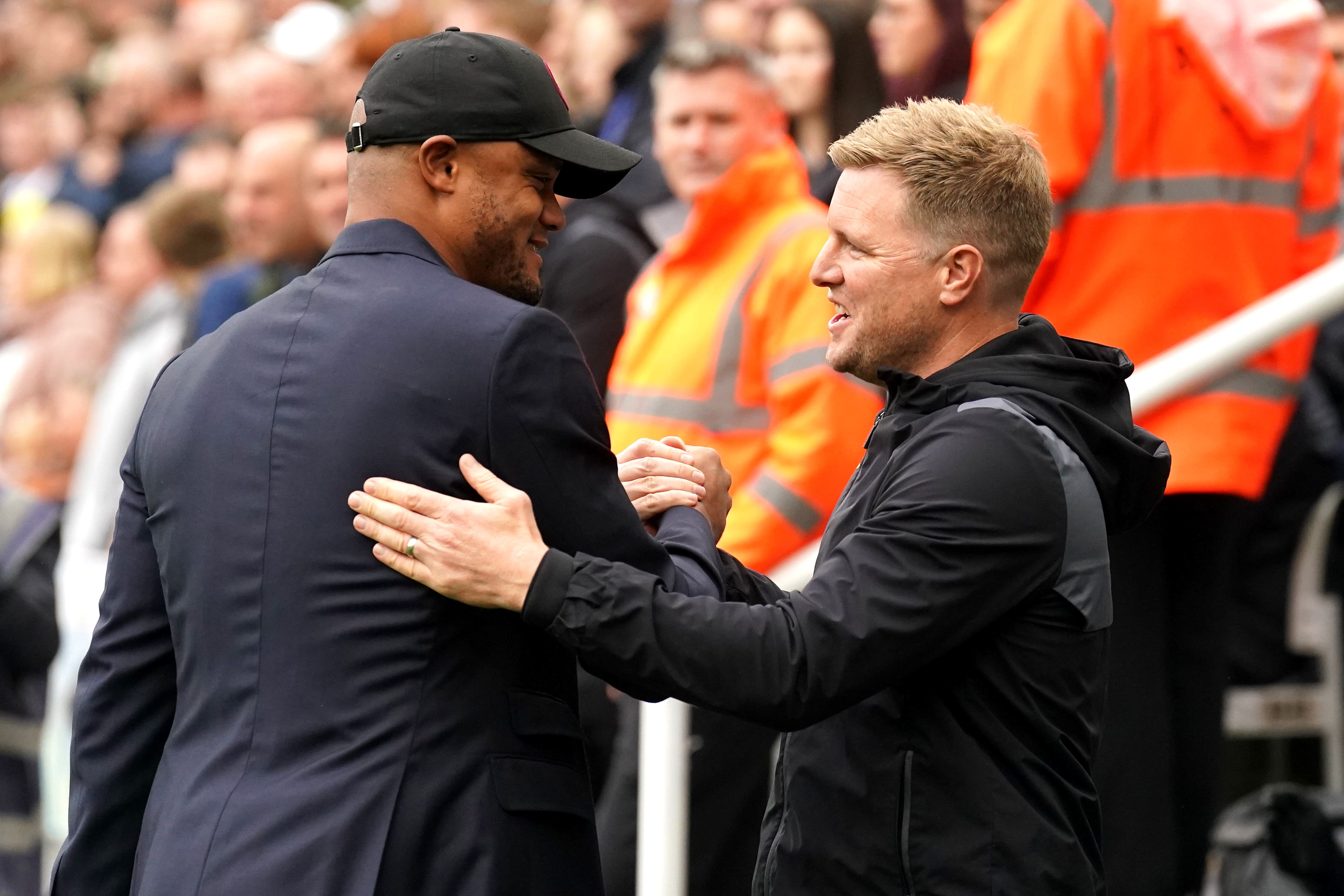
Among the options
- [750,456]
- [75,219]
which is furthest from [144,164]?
[750,456]

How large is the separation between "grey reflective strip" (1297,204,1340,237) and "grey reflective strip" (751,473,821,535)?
4.22ft

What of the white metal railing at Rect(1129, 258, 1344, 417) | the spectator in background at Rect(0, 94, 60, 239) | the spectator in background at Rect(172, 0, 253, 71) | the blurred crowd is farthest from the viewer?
the spectator in background at Rect(0, 94, 60, 239)

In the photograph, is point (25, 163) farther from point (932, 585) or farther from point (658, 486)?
point (932, 585)

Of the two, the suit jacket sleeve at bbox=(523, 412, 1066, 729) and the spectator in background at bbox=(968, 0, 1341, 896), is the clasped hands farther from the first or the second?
the spectator in background at bbox=(968, 0, 1341, 896)

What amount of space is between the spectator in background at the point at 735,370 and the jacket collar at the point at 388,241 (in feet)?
5.89

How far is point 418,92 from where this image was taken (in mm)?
2572

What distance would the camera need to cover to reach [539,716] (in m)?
2.51

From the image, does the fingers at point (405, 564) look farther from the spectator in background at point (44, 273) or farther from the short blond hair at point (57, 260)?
the short blond hair at point (57, 260)

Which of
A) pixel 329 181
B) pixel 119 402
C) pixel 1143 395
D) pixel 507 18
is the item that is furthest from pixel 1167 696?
pixel 507 18

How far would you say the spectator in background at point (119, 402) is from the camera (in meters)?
6.33

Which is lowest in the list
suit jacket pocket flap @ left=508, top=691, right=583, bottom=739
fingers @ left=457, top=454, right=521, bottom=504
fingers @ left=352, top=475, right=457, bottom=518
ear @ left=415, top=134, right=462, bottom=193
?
suit jacket pocket flap @ left=508, top=691, right=583, bottom=739

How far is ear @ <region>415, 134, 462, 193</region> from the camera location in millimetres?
2574

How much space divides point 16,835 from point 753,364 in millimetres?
3061

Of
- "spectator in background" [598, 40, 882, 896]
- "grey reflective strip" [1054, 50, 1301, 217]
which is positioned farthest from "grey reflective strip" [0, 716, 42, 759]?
"grey reflective strip" [1054, 50, 1301, 217]
